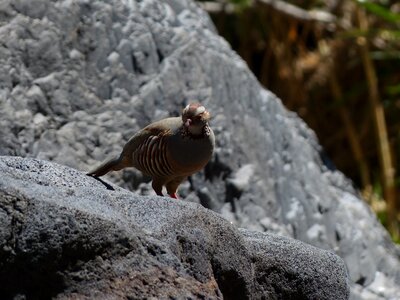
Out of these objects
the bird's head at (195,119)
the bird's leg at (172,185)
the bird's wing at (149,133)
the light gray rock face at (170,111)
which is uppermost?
the bird's head at (195,119)

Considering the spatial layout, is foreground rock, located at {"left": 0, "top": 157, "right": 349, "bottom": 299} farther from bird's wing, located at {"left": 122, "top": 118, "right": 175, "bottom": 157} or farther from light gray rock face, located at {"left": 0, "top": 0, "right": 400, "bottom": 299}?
light gray rock face, located at {"left": 0, "top": 0, "right": 400, "bottom": 299}

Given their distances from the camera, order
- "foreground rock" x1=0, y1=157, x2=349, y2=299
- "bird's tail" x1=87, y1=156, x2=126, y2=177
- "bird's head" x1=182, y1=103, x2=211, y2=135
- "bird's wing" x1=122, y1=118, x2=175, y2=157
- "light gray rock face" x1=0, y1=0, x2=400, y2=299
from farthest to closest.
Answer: "light gray rock face" x1=0, y1=0, x2=400, y2=299 < "bird's tail" x1=87, y1=156, x2=126, y2=177 < "bird's wing" x1=122, y1=118, x2=175, y2=157 < "bird's head" x1=182, y1=103, x2=211, y2=135 < "foreground rock" x1=0, y1=157, x2=349, y2=299

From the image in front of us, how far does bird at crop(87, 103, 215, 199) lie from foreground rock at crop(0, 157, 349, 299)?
3.02 feet

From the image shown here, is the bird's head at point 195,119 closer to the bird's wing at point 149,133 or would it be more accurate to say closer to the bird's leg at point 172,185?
the bird's wing at point 149,133

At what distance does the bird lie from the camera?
4152 mm

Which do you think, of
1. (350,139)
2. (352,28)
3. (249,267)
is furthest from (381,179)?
(249,267)

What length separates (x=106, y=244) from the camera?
2904mm

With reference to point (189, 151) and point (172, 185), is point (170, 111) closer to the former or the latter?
point (172, 185)

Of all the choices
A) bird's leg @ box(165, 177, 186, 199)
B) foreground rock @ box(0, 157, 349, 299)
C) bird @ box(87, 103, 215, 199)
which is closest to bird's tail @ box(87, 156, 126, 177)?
bird @ box(87, 103, 215, 199)

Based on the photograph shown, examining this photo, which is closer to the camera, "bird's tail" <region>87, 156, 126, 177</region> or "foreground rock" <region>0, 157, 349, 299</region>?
"foreground rock" <region>0, 157, 349, 299</region>

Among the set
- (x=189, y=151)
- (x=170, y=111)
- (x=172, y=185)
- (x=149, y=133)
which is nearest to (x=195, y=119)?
(x=189, y=151)

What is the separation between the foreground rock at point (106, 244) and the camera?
2855 millimetres

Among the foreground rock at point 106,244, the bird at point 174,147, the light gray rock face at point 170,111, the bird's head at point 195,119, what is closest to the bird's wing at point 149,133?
the bird at point 174,147

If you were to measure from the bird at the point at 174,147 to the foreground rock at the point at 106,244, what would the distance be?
0.92 meters
